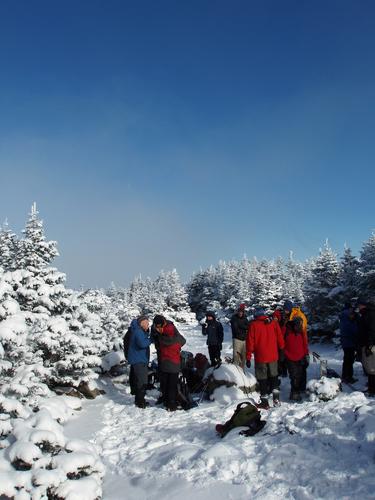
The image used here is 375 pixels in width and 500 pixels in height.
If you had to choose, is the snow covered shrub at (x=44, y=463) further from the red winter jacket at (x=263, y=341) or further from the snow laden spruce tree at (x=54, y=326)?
the red winter jacket at (x=263, y=341)

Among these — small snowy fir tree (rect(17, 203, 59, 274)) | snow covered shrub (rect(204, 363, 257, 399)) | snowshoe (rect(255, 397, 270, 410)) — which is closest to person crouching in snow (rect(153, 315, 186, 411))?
snow covered shrub (rect(204, 363, 257, 399))

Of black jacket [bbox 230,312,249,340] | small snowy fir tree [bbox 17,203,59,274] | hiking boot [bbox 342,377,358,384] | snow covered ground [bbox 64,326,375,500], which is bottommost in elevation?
snow covered ground [bbox 64,326,375,500]

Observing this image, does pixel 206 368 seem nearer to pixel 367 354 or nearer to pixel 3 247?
pixel 367 354

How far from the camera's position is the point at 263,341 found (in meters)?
9.47

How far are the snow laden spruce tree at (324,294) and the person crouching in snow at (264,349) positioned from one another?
1390 centimetres

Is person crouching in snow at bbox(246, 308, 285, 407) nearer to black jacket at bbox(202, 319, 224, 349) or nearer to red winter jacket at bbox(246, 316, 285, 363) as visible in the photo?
red winter jacket at bbox(246, 316, 285, 363)

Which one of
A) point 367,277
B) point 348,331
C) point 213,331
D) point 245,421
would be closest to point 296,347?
point 348,331

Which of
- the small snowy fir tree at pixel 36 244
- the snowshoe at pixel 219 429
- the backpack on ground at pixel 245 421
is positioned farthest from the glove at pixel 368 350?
the small snowy fir tree at pixel 36 244

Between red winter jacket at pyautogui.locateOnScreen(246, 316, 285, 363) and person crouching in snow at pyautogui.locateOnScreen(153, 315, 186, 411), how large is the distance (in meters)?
1.50

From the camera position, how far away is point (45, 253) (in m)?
18.4

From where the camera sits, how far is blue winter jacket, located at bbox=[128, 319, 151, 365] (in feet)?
34.4

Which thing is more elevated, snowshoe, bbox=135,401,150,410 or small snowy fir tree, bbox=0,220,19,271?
small snowy fir tree, bbox=0,220,19,271

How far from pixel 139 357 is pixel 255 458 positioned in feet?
17.0

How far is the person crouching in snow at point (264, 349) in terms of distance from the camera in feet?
30.9
